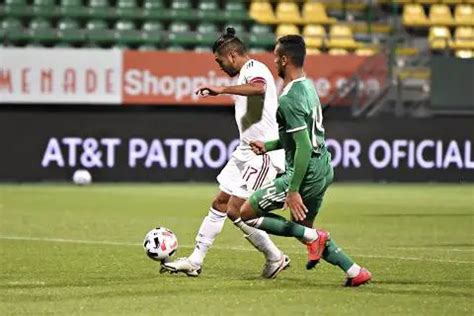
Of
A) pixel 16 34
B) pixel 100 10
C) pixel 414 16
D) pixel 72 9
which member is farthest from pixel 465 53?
pixel 16 34

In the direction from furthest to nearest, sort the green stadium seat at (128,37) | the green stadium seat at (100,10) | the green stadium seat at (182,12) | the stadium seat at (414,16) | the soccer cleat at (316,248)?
the stadium seat at (414,16) < the green stadium seat at (182,12) < the green stadium seat at (100,10) < the green stadium seat at (128,37) < the soccer cleat at (316,248)

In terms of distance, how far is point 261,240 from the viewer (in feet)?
33.8

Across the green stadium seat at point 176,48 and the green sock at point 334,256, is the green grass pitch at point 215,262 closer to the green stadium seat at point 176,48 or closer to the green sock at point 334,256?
the green sock at point 334,256

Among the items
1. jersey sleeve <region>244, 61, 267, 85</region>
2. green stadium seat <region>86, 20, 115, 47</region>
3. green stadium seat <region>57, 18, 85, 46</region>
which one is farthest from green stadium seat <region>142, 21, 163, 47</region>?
jersey sleeve <region>244, 61, 267, 85</region>

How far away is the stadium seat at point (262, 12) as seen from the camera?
2872 centimetres

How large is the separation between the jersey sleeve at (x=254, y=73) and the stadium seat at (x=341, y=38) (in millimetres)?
16560

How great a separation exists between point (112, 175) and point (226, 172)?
13.6 metres

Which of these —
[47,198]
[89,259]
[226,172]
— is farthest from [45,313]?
[47,198]

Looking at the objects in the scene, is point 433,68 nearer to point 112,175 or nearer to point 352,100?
point 352,100

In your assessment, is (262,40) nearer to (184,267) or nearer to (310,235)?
(184,267)

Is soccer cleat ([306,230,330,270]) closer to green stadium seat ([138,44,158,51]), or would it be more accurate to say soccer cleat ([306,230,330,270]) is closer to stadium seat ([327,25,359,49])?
green stadium seat ([138,44,158,51])

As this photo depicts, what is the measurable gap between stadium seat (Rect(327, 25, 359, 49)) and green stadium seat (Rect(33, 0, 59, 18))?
582cm

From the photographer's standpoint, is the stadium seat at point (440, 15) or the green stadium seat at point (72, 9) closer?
the green stadium seat at point (72, 9)

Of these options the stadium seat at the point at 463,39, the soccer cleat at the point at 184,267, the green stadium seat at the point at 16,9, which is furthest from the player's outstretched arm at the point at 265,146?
the stadium seat at the point at 463,39
